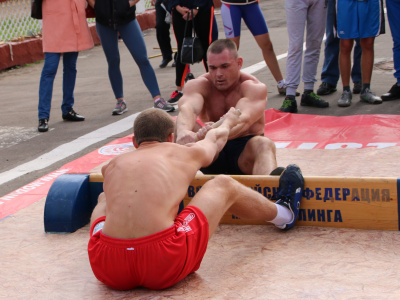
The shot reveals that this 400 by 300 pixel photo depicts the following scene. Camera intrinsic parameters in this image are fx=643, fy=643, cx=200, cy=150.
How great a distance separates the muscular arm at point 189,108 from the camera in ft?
15.0

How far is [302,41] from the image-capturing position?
23.2 ft

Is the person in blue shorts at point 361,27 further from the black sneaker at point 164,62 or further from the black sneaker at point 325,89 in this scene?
the black sneaker at point 164,62

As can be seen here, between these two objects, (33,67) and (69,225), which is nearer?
(69,225)

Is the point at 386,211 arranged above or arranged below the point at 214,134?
below

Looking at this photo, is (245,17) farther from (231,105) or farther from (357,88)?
(231,105)

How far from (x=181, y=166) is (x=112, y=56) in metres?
4.30

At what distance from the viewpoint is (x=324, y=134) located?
20.3 ft

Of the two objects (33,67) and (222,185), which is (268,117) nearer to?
(222,185)

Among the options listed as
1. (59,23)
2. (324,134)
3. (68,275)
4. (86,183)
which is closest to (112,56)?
(59,23)

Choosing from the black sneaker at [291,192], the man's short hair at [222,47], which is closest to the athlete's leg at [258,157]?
the black sneaker at [291,192]

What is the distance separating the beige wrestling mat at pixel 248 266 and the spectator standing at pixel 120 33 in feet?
10.8

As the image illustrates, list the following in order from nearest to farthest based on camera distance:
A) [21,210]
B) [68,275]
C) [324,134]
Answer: [68,275]
[21,210]
[324,134]

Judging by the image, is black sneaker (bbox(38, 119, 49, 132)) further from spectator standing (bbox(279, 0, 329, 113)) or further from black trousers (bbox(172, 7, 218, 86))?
spectator standing (bbox(279, 0, 329, 113))

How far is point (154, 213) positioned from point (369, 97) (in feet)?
14.9
